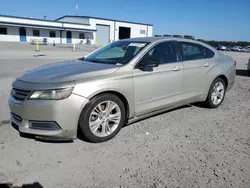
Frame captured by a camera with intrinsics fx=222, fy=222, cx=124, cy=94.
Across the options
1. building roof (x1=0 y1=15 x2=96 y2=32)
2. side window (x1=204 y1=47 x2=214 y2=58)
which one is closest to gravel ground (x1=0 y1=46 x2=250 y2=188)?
side window (x1=204 y1=47 x2=214 y2=58)

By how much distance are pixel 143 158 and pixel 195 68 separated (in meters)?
2.34

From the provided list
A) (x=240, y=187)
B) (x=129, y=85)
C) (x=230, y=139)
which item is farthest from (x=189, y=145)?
(x=129, y=85)

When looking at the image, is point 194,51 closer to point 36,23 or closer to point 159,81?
point 159,81

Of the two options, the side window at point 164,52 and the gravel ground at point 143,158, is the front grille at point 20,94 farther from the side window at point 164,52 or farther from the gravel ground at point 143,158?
the side window at point 164,52

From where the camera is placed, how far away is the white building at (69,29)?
1554 inches

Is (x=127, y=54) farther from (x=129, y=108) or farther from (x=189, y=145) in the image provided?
(x=189, y=145)

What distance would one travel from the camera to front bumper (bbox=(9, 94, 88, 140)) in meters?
2.94

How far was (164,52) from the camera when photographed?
4.17 metres

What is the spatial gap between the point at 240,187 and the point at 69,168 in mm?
2004

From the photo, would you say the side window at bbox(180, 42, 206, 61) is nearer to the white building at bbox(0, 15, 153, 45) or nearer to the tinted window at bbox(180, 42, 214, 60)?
the tinted window at bbox(180, 42, 214, 60)

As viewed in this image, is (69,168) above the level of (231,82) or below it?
below

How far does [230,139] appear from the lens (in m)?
3.65

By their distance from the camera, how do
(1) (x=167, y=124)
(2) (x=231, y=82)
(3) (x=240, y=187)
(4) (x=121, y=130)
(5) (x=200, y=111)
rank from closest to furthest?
→ (3) (x=240, y=187)
(4) (x=121, y=130)
(1) (x=167, y=124)
(5) (x=200, y=111)
(2) (x=231, y=82)

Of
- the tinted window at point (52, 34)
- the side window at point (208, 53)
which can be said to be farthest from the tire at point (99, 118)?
the tinted window at point (52, 34)
